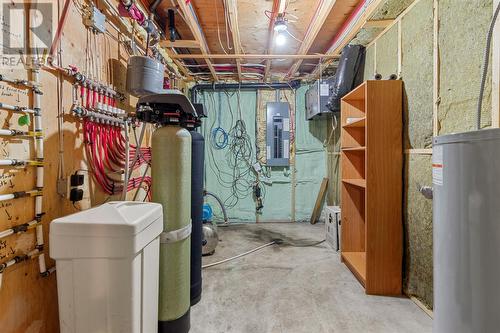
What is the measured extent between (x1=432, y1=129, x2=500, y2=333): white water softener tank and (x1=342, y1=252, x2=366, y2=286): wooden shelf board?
50.2 inches

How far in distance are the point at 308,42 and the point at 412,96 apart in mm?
1336

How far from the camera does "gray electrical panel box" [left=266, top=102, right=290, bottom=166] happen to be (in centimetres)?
422

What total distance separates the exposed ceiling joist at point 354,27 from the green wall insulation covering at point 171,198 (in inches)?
75.4

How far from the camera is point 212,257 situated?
2.78m

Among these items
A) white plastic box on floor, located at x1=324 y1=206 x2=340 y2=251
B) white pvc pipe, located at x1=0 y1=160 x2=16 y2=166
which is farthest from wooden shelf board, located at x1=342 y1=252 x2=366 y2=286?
white pvc pipe, located at x1=0 y1=160 x2=16 y2=166

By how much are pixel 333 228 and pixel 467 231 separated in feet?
7.45

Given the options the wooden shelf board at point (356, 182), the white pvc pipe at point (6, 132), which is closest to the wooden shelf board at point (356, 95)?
the wooden shelf board at point (356, 182)

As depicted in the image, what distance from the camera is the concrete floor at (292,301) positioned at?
1659mm

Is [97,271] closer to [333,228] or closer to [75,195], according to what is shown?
[75,195]

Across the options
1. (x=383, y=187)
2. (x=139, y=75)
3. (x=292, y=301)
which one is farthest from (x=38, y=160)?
(x=383, y=187)

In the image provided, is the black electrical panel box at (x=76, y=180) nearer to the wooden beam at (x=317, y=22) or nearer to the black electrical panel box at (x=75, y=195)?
the black electrical panel box at (x=75, y=195)

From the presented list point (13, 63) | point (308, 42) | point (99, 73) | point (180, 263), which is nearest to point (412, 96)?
point (308, 42)

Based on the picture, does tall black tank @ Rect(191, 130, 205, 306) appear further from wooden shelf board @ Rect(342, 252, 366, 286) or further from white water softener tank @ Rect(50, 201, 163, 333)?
wooden shelf board @ Rect(342, 252, 366, 286)

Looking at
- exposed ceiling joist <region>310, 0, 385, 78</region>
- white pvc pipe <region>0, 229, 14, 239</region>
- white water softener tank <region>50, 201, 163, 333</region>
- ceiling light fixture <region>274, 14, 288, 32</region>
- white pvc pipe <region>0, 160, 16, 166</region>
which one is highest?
exposed ceiling joist <region>310, 0, 385, 78</region>
